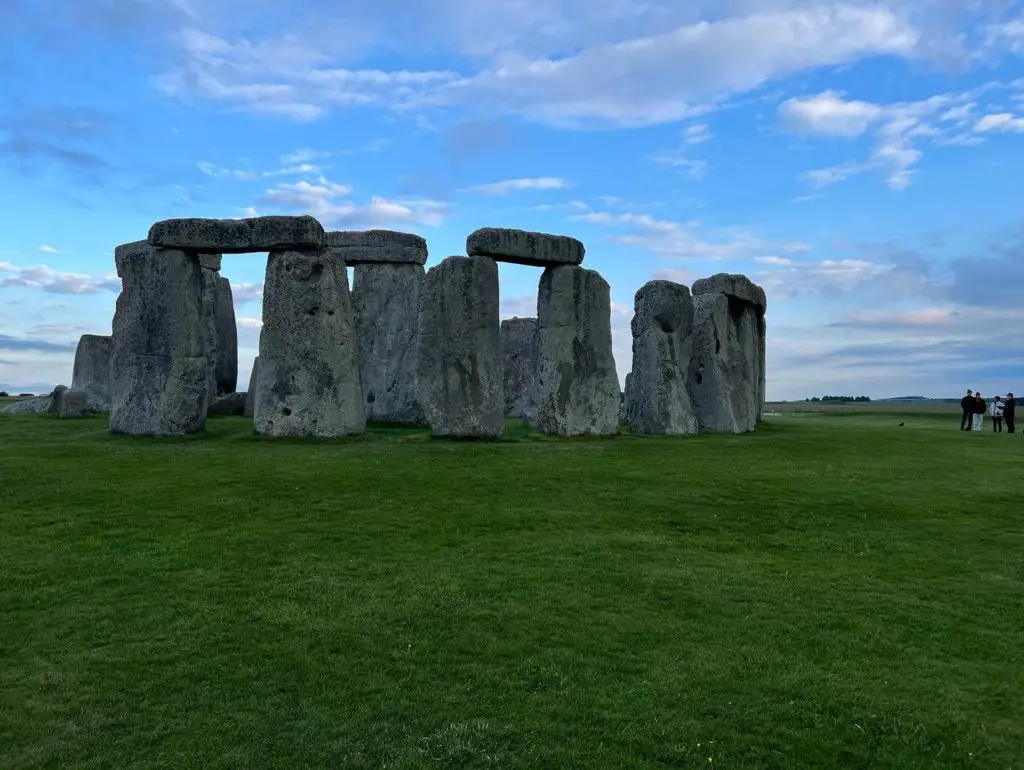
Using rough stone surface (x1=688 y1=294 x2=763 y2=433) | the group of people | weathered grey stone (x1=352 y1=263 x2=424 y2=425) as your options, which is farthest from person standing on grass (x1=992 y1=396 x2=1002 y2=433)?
weathered grey stone (x1=352 y1=263 x2=424 y2=425)

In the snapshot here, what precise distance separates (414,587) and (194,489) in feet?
17.4

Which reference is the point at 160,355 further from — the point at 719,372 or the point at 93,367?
the point at 719,372

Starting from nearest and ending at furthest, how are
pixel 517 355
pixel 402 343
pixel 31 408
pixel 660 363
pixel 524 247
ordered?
1. pixel 524 247
2. pixel 660 363
3. pixel 402 343
4. pixel 31 408
5. pixel 517 355

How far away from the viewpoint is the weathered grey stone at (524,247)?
60.5 feet

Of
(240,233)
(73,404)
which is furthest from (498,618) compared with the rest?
(73,404)

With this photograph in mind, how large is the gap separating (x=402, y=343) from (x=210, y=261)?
24.0 feet

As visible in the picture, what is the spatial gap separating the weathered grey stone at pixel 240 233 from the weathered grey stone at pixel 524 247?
11.5ft

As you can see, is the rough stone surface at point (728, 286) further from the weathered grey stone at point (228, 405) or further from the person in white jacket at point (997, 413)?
the weathered grey stone at point (228, 405)

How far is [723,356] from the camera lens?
2355 cm

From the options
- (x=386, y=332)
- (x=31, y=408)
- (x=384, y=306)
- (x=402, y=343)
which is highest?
(x=384, y=306)

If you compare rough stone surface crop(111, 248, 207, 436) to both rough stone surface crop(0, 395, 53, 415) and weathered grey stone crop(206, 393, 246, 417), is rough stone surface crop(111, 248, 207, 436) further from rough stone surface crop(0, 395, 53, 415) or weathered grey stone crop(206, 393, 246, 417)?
rough stone surface crop(0, 395, 53, 415)

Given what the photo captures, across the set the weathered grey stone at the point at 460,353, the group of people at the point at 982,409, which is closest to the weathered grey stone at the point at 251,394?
the weathered grey stone at the point at 460,353

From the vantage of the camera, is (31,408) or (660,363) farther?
(31,408)

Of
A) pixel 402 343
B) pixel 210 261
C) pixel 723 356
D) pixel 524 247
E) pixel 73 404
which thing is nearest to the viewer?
pixel 524 247
